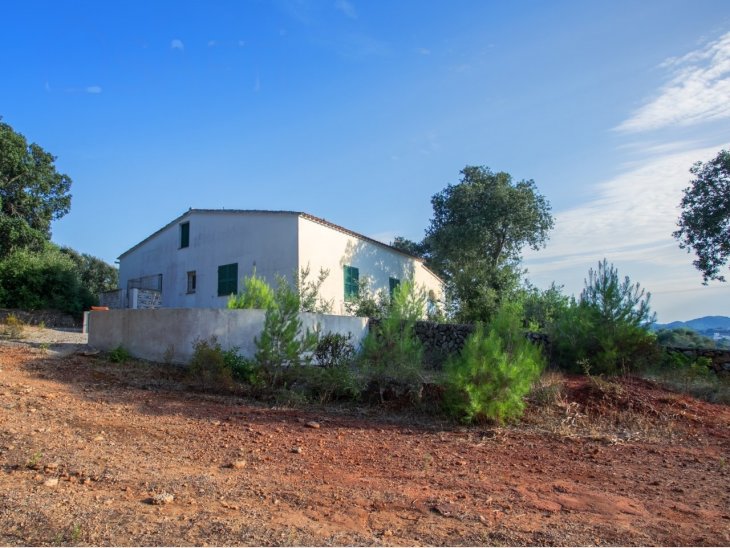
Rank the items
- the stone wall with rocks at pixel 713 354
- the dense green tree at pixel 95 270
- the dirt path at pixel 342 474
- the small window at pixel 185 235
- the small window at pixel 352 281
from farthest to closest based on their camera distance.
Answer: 1. the dense green tree at pixel 95 270
2. the small window at pixel 185 235
3. the small window at pixel 352 281
4. the stone wall with rocks at pixel 713 354
5. the dirt path at pixel 342 474

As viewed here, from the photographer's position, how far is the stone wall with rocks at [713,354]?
12.0m

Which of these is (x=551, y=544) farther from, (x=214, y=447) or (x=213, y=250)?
(x=213, y=250)

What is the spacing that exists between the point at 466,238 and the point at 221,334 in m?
17.3

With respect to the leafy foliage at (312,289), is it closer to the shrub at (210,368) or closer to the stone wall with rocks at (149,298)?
the shrub at (210,368)

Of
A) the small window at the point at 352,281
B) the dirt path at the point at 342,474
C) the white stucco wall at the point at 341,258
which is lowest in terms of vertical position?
the dirt path at the point at 342,474

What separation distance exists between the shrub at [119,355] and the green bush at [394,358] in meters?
5.90

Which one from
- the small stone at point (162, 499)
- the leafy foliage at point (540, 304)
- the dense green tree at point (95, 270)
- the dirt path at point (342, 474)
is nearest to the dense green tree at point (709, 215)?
the leafy foliage at point (540, 304)

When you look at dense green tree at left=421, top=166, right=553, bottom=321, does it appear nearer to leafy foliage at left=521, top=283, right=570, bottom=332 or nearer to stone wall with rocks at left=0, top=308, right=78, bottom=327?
leafy foliage at left=521, top=283, right=570, bottom=332

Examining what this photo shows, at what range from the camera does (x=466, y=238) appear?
26234 mm

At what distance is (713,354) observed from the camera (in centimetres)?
1209

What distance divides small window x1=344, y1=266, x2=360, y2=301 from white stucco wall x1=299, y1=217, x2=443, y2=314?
0.66 ft

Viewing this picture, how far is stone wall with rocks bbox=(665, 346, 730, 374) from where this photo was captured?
12.0 meters

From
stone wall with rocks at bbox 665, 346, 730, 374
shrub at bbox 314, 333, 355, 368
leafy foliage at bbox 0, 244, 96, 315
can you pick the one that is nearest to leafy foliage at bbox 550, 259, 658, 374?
stone wall with rocks at bbox 665, 346, 730, 374

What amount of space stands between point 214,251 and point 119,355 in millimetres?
10412
